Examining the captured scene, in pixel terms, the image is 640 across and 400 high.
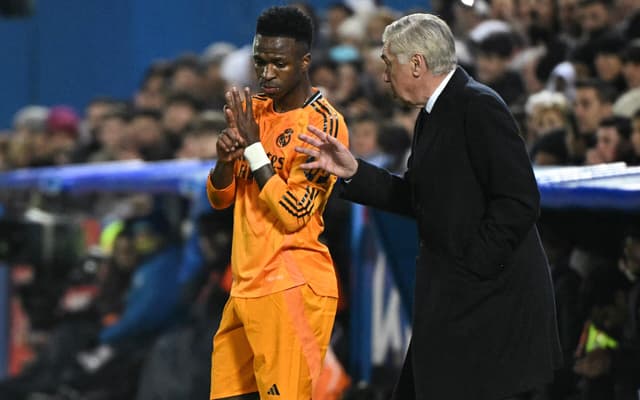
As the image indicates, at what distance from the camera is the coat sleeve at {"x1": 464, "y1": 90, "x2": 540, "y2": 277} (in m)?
4.29

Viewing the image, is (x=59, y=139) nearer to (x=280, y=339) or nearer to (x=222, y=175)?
(x=222, y=175)

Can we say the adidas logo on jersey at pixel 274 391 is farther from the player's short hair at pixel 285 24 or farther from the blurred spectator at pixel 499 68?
the blurred spectator at pixel 499 68

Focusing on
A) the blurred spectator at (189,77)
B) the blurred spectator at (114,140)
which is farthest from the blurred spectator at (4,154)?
the blurred spectator at (189,77)

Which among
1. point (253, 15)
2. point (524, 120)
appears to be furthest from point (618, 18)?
point (253, 15)

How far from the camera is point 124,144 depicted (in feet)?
40.0

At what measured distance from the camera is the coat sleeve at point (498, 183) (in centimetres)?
429

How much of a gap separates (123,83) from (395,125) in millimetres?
10457

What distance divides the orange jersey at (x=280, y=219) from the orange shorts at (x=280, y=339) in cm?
4

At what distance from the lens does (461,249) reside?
442cm

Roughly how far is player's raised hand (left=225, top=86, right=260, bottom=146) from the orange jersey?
15 centimetres

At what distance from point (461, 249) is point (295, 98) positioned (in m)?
0.86

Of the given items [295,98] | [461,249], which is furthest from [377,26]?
[461,249]

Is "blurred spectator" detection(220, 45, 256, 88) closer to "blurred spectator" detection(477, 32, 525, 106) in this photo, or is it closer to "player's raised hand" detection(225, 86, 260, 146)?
"blurred spectator" detection(477, 32, 525, 106)

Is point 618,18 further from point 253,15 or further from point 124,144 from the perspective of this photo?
point 253,15
